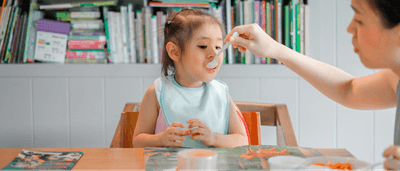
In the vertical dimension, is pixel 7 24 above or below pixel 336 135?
above

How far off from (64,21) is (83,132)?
0.73 meters

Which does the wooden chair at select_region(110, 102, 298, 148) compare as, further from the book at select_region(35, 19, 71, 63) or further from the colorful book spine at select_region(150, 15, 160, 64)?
the book at select_region(35, 19, 71, 63)

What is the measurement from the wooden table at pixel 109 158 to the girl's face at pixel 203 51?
1.16 ft

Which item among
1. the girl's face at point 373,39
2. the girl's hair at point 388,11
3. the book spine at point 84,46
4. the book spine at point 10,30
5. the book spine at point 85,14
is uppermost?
the book spine at point 85,14

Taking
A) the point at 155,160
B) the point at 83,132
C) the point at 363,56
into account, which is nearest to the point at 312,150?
the point at 363,56

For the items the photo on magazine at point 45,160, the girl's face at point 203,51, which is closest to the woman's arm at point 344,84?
the girl's face at point 203,51

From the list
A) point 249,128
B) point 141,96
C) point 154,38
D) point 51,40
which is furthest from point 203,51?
point 51,40

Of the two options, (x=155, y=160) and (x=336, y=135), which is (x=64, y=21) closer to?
(x=155, y=160)

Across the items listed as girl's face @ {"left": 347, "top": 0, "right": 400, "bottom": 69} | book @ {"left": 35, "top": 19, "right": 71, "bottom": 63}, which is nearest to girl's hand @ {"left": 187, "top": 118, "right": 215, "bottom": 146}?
girl's face @ {"left": 347, "top": 0, "right": 400, "bottom": 69}

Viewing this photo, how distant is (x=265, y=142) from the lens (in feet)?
6.80

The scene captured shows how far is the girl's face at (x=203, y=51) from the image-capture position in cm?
111

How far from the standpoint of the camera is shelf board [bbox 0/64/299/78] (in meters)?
1.99

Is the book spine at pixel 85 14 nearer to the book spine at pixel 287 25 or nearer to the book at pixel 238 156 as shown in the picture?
the book spine at pixel 287 25

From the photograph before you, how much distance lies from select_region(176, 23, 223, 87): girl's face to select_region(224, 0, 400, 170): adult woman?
0.08 meters
